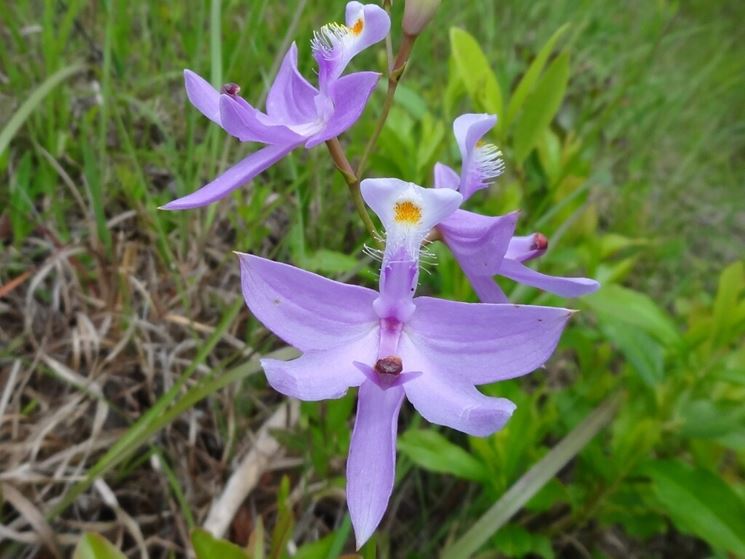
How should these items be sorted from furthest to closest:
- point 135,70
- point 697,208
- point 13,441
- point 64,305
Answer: point 697,208, point 135,70, point 64,305, point 13,441

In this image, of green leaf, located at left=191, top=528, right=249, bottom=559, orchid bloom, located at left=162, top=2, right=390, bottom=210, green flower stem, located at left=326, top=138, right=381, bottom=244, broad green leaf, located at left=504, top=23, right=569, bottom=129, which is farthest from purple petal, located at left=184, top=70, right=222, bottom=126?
broad green leaf, located at left=504, top=23, right=569, bottom=129

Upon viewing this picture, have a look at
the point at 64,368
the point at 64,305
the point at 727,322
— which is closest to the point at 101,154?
the point at 64,305

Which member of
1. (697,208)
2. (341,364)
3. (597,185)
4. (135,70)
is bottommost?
(697,208)

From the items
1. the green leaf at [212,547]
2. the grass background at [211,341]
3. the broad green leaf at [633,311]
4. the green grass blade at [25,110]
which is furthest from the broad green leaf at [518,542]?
the green grass blade at [25,110]

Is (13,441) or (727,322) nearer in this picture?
(13,441)

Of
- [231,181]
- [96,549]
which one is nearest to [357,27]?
[231,181]

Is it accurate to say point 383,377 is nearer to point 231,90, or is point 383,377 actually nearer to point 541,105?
point 231,90

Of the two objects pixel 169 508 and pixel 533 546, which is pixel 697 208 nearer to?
pixel 533 546
